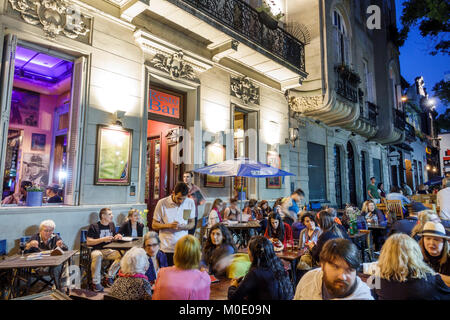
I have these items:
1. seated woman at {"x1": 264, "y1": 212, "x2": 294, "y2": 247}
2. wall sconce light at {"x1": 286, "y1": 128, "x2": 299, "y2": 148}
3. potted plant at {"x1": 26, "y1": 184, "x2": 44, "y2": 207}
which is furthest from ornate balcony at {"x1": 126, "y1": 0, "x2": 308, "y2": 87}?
seated woman at {"x1": 264, "y1": 212, "x2": 294, "y2": 247}

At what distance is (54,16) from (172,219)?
4857mm

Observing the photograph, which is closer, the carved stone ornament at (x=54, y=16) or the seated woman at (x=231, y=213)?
the carved stone ornament at (x=54, y=16)

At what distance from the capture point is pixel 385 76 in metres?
18.6

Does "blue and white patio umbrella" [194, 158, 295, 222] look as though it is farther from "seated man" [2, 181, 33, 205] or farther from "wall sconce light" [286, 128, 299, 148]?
"wall sconce light" [286, 128, 299, 148]

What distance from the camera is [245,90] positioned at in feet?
33.9

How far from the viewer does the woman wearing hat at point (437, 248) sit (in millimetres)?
3258

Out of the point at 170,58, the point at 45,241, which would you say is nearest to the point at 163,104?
the point at 170,58

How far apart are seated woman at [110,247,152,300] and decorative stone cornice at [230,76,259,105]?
25.7ft

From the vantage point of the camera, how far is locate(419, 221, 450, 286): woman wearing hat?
3258 mm

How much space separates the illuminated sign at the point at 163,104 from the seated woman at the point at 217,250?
16.0ft

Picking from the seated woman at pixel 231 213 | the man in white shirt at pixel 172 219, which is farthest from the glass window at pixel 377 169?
the man in white shirt at pixel 172 219

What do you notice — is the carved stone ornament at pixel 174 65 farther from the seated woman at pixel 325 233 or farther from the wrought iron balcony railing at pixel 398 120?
the wrought iron balcony railing at pixel 398 120
